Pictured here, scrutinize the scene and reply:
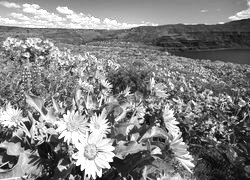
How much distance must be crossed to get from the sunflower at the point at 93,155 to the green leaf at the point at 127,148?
1.33ft

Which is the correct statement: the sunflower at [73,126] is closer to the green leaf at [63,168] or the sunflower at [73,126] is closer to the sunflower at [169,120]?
the green leaf at [63,168]

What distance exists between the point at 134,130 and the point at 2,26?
566ft

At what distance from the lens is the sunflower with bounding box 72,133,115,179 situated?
1.52 metres

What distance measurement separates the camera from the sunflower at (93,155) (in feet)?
5.00

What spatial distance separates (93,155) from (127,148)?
19.5 inches

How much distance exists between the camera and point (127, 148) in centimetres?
202

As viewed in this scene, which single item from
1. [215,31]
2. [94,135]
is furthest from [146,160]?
[215,31]

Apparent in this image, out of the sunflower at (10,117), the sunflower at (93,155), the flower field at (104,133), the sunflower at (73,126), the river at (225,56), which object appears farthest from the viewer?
the river at (225,56)

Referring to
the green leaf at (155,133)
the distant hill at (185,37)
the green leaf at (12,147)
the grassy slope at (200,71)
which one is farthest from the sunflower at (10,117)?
the distant hill at (185,37)

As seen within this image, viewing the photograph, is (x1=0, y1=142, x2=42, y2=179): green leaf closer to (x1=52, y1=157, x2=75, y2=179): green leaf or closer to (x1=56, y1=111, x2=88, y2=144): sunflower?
(x1=52, y1=157, x2=75, y2=179): green leaf

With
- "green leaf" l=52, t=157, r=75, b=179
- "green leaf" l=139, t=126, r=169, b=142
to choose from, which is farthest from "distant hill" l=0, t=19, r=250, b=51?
"green leaf" l=52, t=157, r=75, b=179

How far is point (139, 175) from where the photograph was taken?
213cm

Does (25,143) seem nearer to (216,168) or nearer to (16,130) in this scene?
(16,130)

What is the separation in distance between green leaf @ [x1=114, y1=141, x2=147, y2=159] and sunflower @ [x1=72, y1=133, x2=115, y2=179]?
0.41 m
